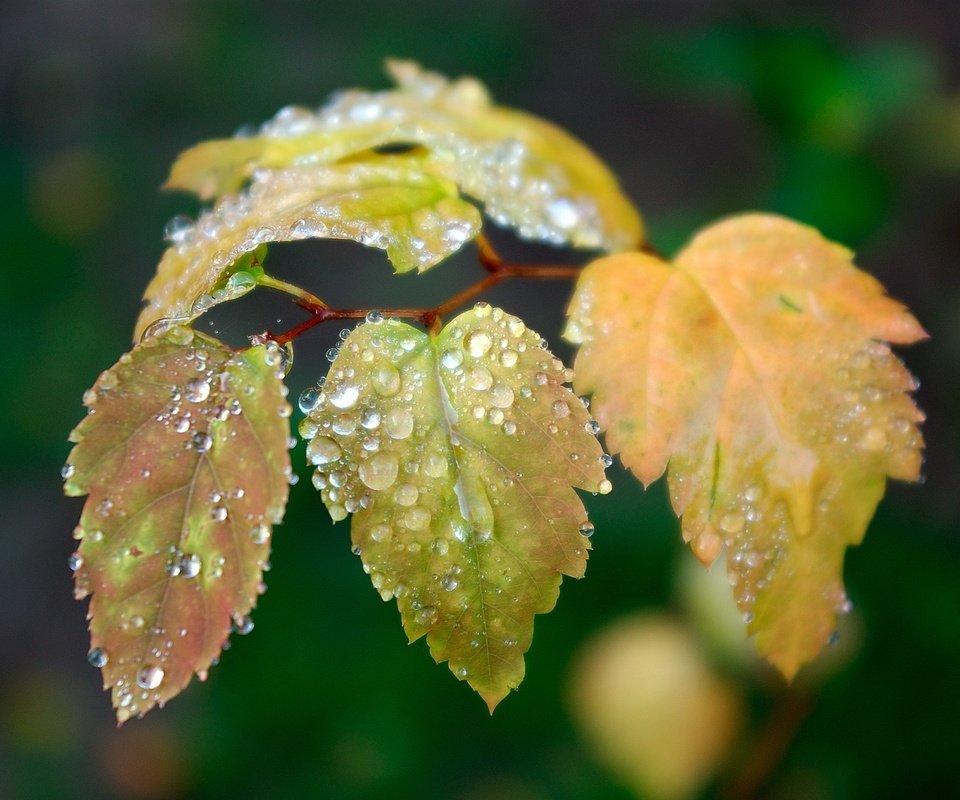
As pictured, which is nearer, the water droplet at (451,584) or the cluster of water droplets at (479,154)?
the water droplet at (451,584)

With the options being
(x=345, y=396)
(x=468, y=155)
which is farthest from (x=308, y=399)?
(x=468, y=155)

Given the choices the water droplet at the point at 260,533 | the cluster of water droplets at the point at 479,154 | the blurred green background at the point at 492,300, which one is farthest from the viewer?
the blurred green background at the point at 492,300

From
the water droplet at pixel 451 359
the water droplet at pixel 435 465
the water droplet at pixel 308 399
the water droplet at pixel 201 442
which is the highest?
the water droplet at pixel 451 359

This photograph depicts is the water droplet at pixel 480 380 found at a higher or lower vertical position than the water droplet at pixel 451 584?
higher

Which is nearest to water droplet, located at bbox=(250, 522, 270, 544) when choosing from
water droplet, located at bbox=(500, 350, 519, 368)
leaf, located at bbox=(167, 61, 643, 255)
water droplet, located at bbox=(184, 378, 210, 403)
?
water droplet, located at bbox=(184, 378, 210, 403)

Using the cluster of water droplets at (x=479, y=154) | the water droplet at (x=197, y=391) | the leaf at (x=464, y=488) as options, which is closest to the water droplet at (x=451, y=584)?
the leaf at (x=464, y=488)

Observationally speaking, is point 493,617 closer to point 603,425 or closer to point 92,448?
point 603,425

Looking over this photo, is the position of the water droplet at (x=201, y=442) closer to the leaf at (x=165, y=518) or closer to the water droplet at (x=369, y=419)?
the leaf at (x=165, y=518)
